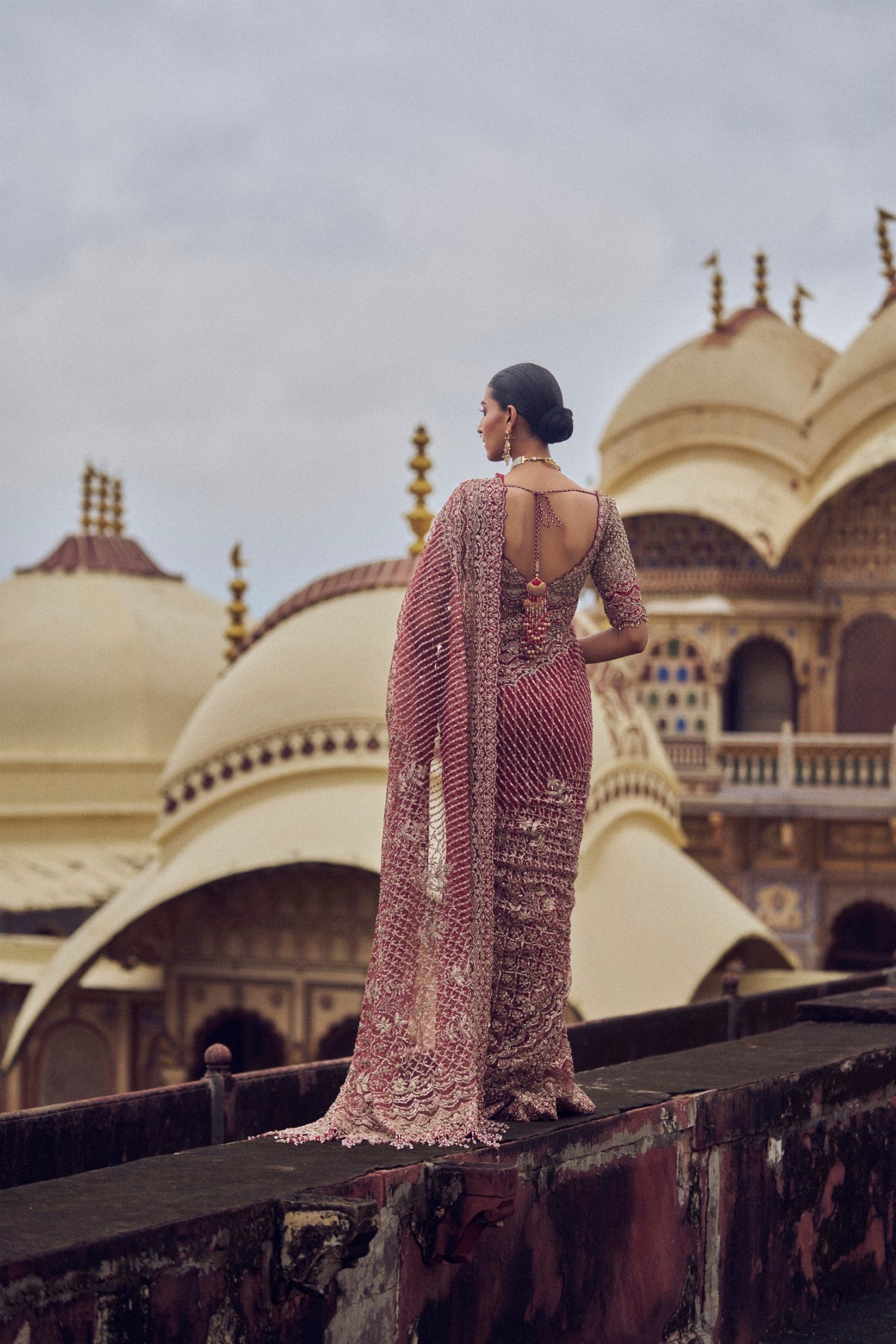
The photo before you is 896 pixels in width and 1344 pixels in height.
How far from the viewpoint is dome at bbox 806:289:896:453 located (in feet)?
51.5

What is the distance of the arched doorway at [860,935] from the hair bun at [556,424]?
12.7m

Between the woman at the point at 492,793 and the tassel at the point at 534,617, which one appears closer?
the woman at the point at 492,793

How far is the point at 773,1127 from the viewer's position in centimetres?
334

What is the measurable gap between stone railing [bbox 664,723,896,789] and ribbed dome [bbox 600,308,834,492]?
279 centimetres

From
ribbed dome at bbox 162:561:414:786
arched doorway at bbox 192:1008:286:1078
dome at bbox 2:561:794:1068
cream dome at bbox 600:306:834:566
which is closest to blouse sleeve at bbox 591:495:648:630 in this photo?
dome at bbox 2:561:794:1068

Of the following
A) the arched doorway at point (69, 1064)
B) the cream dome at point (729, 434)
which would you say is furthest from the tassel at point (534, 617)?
the cream dome at point (729, 434)

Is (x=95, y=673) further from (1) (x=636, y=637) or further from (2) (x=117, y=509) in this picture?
(1) (x=636, y=637)

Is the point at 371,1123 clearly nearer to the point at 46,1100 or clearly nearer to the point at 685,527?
the point at 46,1100

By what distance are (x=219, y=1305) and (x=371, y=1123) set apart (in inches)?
23.2

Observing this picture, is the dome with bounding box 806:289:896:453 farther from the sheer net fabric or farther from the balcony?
the sheer net fabric

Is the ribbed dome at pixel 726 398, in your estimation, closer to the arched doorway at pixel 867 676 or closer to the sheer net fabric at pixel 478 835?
the arched doorway at pixel 867 676

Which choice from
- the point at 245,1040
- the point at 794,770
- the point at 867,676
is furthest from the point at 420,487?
the point at 867,676

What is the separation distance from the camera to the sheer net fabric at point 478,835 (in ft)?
9.58

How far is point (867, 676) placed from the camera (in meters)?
16.0
